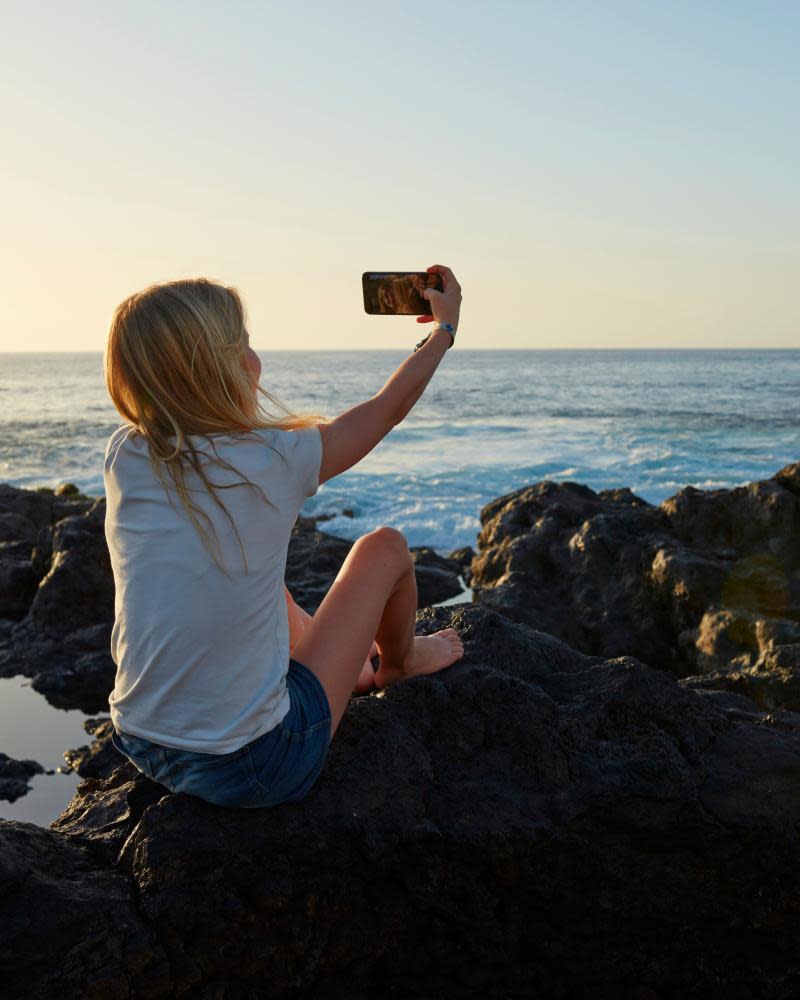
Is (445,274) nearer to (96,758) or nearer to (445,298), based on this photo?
(445,298)

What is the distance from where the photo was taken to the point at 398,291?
3.20m

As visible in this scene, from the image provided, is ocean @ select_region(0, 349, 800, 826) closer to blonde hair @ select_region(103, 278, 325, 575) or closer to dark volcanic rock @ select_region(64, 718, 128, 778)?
dark volcanic rock @ select_region(64, 718, 128, 778)

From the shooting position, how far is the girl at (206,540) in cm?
245

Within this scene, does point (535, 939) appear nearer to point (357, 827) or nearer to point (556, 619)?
point (357, 827)

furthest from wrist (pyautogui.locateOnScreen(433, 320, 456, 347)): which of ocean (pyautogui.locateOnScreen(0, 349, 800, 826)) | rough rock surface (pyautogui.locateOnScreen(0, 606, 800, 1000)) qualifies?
ocean (pyautogui.locateOnScreen(0, 349, 800, 826))

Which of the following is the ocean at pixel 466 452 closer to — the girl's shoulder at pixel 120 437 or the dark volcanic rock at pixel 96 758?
the dark volcanic rock at pixel 96 758

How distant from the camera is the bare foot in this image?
3197mm

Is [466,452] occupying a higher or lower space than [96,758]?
higher

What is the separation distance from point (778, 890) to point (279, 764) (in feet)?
5.24

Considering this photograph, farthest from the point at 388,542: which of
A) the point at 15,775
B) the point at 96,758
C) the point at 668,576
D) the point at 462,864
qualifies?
the point at 668,576

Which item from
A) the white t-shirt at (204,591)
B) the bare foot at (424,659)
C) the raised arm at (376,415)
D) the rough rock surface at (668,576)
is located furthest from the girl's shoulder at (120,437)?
the rough rock surface at (668,576)

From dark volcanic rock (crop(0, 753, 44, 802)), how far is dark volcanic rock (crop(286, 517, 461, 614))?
342cm

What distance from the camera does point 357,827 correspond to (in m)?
2.66

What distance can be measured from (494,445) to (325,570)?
16.0 m
